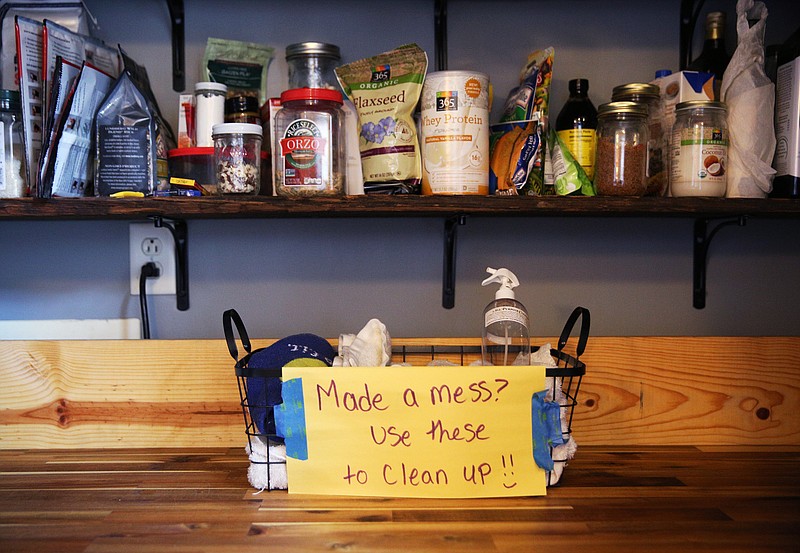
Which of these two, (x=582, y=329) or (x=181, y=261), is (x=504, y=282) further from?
(x=181, y=261)

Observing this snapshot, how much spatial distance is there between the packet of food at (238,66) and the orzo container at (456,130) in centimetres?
32

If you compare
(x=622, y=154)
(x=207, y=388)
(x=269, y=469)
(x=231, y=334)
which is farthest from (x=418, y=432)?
(x=622, y=154)

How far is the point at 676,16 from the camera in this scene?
1279 mm

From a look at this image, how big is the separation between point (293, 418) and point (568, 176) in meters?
0.57

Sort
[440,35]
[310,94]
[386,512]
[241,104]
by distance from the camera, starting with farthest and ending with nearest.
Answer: [440,35] < [241,104] < [310,94] < [386,512]

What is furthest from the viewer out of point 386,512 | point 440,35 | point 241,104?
point 440,35

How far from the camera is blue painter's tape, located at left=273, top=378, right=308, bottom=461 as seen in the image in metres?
0.96

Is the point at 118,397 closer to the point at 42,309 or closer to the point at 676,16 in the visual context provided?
the point at 42,309

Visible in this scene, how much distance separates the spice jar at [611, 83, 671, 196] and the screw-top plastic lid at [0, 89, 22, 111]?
933 millimetres

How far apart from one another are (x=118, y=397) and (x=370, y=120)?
64cm

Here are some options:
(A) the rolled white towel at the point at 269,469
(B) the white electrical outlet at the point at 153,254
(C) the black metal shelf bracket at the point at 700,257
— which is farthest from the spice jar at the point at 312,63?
(C) the black metal shelf bracket at the point at 700,257

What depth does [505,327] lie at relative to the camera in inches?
45.3

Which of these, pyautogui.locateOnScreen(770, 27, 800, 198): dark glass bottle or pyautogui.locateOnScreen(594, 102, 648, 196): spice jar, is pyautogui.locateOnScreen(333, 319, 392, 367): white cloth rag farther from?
pyautogui.locateOnScreen(770, 27, 800, 198): dark glass bottle

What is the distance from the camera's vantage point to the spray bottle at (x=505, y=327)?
106cm
